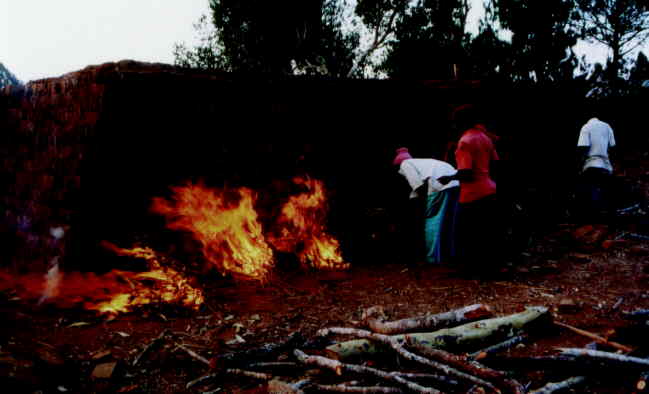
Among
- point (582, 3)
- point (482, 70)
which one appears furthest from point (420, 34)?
point (582, 3)

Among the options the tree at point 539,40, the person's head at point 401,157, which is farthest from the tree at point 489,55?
the person's head at point 401,157

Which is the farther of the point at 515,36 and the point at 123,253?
the point at 515,36

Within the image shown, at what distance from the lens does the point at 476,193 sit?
5.16 m

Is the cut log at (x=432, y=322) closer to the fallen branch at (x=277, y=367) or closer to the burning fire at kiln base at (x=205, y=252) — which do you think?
the fallen branch at (x=277, y=367)

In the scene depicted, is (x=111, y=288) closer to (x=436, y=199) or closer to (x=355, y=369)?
(x=355, y=369)

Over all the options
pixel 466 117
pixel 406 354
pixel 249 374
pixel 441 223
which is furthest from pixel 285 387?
pixel 466 117

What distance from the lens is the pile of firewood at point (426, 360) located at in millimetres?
2748

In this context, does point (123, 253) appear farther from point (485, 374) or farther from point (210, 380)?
point (485, 374)

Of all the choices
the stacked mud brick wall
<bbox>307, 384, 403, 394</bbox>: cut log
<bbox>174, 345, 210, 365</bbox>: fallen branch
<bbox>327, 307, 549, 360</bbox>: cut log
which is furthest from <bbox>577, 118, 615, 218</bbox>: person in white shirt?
<bbox>174, 345, 210, 365</bbox>: fallen branch

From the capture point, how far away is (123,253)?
487 centimetres

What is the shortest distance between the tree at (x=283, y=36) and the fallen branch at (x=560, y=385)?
58.3 ft

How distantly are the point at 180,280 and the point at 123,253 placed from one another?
71 cm

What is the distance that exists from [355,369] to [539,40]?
1677 cm

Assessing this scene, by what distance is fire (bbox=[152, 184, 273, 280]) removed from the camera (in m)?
5.34
